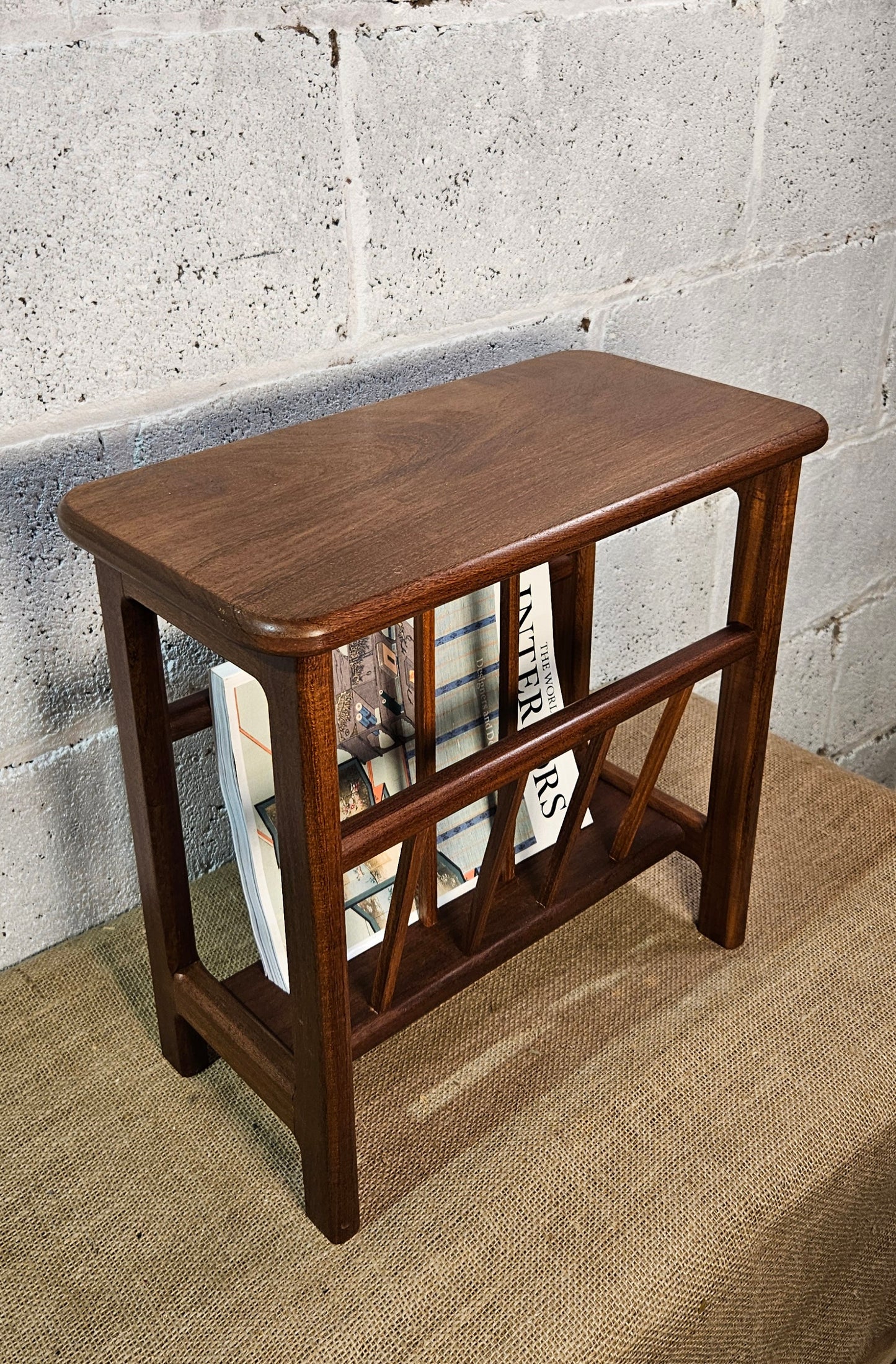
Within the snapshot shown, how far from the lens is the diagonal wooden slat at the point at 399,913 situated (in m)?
0.79

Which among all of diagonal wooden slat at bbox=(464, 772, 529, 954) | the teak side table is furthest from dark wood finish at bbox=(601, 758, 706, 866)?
diagonal wooden slat at bbox=(464, 772, 529, 954)

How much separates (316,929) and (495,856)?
210mm

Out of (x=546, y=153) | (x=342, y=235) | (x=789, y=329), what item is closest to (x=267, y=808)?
(x=342, y=235)

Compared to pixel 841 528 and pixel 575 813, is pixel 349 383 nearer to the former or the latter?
pixel 575 813

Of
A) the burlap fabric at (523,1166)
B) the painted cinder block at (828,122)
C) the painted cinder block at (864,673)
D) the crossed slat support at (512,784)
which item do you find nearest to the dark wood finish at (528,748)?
the crossed slat support at (512,784)

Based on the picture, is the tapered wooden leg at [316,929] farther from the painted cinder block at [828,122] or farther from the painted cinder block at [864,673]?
the painted cinder block at [864,673]

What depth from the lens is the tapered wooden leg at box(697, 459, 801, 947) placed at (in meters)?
0.85

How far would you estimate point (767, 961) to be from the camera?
101 centimetres

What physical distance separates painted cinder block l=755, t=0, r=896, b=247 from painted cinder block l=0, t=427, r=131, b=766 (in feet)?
2.86

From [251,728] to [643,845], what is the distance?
0.38 m

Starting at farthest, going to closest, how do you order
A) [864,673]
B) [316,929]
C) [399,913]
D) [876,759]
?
[876,759], [864,673], [399,913], [316,929]

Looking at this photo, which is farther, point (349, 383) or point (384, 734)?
point (349, 383)

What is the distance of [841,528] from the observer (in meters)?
1.72

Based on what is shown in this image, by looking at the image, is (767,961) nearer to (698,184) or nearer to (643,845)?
(643,845)
